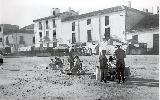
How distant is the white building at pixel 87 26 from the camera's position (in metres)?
38.1

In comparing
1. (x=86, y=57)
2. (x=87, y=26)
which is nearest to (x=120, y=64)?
(x=86, y=57)

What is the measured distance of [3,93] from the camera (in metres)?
8.88

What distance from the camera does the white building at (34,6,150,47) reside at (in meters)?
38.1

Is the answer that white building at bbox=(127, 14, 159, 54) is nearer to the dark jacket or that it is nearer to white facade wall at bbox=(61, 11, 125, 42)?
white facade wall at bbox=(61, 11, 125, 42)

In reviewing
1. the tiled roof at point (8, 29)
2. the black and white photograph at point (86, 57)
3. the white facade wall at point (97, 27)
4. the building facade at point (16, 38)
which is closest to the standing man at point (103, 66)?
the black and white photograph at point (86, 57)

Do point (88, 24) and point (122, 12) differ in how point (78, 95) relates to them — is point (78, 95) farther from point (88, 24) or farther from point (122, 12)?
point (88, 24)

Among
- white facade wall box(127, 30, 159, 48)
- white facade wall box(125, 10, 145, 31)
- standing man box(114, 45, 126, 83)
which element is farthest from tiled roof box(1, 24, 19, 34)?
standing man box(114, 45, 126, 83)

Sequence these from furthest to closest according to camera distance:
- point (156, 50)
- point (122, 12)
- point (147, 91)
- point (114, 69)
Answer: point (122, 12), point (156, 50), point (114, 69), point (147, 91)

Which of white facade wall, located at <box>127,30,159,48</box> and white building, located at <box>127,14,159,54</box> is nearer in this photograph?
white building, located at <box>127,14,159,54</box>

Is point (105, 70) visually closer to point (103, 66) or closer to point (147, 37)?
point (103, 66)

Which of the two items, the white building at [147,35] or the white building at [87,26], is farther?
the white building at [87,26]

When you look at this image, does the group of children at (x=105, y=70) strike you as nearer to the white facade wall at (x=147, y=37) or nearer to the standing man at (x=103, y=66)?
the standing man at (x=103, y=66)

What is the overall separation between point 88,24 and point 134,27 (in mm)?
8846

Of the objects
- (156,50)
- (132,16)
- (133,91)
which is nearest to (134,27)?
(132,16)
